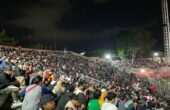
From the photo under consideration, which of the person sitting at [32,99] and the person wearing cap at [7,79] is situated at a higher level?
the person wearing cap at [7,79]

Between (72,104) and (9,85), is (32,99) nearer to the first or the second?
(72,104)

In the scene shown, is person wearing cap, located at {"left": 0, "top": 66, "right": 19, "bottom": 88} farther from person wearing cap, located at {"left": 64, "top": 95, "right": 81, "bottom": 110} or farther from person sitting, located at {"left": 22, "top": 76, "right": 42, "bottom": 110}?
person wearing cap, located at {"left": 64, "top": 95, "right": 81, "bottom": 110}

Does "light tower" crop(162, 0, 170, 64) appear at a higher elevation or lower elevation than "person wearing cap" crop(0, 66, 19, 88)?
higher

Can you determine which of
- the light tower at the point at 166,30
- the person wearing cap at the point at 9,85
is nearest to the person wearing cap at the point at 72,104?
the person wearing cap at the point at 9,85

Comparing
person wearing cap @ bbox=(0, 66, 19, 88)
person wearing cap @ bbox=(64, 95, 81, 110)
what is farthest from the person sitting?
person wearing cap @ bbox=(0, 66, 19, 88)

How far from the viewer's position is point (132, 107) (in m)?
12.4

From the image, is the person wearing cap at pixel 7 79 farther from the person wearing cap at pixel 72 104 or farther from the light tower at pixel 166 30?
the light tower at pixel 166 30

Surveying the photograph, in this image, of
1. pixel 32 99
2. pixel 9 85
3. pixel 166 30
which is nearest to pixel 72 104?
pixel 32 99

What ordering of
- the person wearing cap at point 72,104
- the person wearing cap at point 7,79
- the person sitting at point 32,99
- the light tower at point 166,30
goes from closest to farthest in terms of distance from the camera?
the person wearing cap at point 72,104 → the person sitting at point 32,99 → the person wearing cap at point 7,79 → the light tower at point 166,30

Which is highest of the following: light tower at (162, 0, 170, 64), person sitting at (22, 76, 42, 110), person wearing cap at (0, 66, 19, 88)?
light tower at (162, 0, 170, 64)

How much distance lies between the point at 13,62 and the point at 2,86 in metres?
5.41

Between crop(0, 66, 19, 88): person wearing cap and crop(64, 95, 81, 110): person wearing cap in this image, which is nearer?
crop(64, 95, 81, 110): person wearing cap

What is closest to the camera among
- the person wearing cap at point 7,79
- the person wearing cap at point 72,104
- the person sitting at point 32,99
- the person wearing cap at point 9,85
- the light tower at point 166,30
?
the person wearing cap at point 72,104

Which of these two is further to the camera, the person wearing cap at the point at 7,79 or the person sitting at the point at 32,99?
the person wearing cap at the point at 7,79
